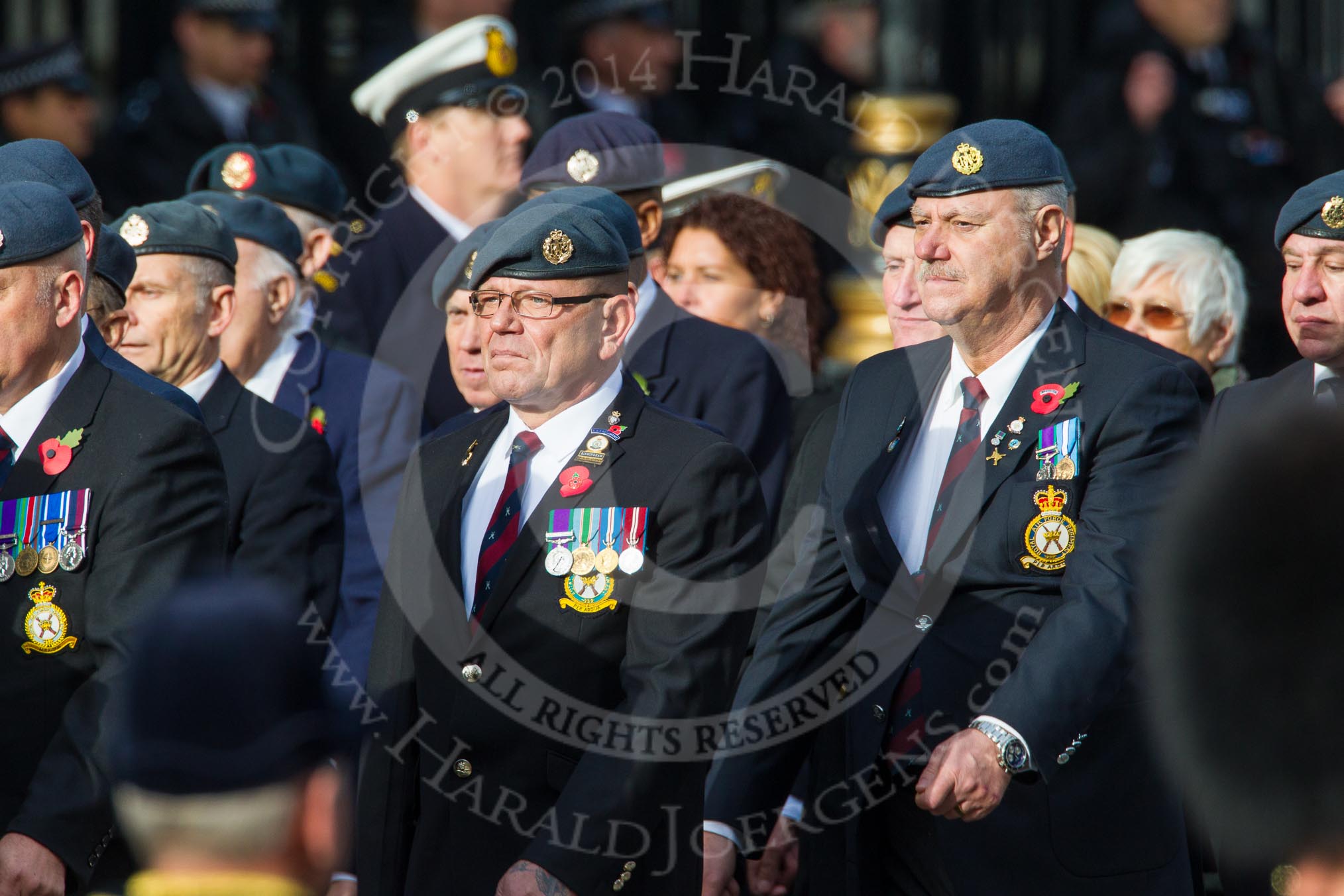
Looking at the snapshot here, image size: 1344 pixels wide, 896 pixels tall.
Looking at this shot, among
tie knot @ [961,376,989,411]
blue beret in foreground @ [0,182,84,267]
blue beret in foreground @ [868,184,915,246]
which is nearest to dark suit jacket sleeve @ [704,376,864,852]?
tie knot @ [961,376,989,411]

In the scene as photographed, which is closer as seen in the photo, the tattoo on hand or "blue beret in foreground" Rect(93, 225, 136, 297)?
the tattoo on hand

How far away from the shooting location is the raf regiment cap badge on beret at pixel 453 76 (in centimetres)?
671

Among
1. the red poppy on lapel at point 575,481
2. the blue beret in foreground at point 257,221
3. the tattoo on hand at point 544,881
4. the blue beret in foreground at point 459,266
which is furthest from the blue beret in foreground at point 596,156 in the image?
the tattoo on hand at point 544,881

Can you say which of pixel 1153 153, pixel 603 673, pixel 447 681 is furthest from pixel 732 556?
pixel 1153 153

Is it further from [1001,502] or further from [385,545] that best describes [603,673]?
[385,545]

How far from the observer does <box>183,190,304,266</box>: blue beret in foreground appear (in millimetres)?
5707

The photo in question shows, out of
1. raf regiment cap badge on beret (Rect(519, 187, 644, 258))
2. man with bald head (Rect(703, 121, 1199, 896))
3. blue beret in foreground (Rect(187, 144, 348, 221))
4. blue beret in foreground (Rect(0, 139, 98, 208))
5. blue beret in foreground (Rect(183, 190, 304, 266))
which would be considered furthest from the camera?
blue beret in foreground (Rect(187, 144, 348, 221))

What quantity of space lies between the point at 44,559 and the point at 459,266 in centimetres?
181

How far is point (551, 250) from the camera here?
407cm

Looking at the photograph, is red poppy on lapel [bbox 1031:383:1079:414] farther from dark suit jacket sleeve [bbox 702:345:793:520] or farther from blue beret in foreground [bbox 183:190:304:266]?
blue beret in foreground [bbox 183:190:304:266]

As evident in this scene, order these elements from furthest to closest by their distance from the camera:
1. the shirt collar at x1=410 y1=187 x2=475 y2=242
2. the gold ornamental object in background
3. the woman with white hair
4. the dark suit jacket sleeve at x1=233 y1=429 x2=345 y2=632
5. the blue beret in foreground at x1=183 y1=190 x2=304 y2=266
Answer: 1. the gold ornamental object in background
2. the shirt collar at x1=410 y1=187 x2=475 y2=242
3. the woman with white hair
4. the blue beret in foreground at x1=183 y1=190 x2=304 y2=266
5. the dark suit jacket sleeve at x1=233 y1=429 x2=345 y2=632

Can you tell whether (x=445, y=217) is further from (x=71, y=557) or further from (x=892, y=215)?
(x=71, y=557)

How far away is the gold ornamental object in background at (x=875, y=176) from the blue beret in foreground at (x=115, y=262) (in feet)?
11.1

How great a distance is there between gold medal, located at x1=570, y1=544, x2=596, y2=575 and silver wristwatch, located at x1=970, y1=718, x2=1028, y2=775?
89 centimetres
